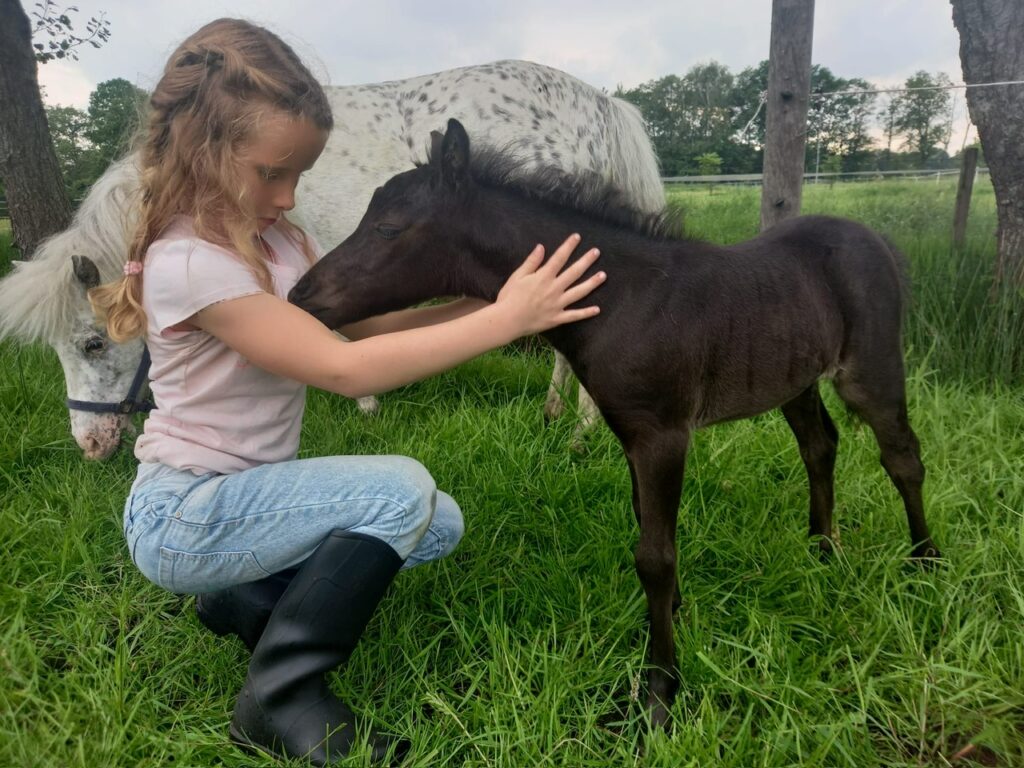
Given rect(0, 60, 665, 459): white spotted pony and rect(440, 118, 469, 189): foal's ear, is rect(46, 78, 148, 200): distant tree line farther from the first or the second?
rect(440, 118, 469, 189): foal's ear

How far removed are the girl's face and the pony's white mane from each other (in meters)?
1.26

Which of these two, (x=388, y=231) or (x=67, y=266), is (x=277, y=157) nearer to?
(x=388, y=231)

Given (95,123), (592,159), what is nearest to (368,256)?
(592,159)

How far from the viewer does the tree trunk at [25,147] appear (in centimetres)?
477

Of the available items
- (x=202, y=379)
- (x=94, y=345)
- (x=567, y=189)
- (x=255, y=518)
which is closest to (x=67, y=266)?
(x=94, y=345)

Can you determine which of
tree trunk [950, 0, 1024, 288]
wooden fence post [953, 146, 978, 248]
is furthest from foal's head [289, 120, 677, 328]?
wooden fence post [953, 146, 978, 248]

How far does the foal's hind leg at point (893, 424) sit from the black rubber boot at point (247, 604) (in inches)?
Answer: 71.8

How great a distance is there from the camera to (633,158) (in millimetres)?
4359

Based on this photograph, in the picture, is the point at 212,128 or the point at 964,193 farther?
the point at 964,193

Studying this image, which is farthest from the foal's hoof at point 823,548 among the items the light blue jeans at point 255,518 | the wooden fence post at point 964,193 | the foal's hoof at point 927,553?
the wooden fence post at point 964,193

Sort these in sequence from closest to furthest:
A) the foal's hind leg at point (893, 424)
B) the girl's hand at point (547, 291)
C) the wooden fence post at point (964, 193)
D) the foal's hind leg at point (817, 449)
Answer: the girl's hand at point (547, 291) < the foal's hind leg at point (893, 424) < the foal's hind leg at point (817, 449) < the wooden fence post at point (964, 193)

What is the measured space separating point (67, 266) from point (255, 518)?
6.09 ft

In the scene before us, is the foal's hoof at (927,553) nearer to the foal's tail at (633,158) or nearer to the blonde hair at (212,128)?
the blonde hair at (212,128)

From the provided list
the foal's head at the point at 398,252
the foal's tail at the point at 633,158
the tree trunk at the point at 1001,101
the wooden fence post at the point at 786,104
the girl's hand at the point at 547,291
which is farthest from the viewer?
the foal's tail at the point at 633,158
